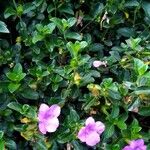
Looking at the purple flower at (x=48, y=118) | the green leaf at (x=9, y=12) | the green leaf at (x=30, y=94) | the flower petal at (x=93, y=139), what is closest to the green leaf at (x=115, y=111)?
the flower petal at (x=93, y=139)

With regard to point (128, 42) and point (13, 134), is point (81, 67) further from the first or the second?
point (13, 134)

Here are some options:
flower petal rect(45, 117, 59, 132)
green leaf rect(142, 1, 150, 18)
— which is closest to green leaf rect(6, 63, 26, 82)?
flower petal rect(45, 117, 59, 132)

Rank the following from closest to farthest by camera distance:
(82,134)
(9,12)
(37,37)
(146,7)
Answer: (82,134), (37,37), (9,12), (146,7)

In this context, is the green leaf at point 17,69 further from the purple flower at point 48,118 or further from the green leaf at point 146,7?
the green leaf at point 146,7

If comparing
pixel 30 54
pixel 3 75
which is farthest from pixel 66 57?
pixel 3 75

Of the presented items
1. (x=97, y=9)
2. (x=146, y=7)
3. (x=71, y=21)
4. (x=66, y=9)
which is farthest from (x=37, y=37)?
(x=146, y=7)

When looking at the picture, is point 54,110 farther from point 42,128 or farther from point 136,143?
point 136,143
